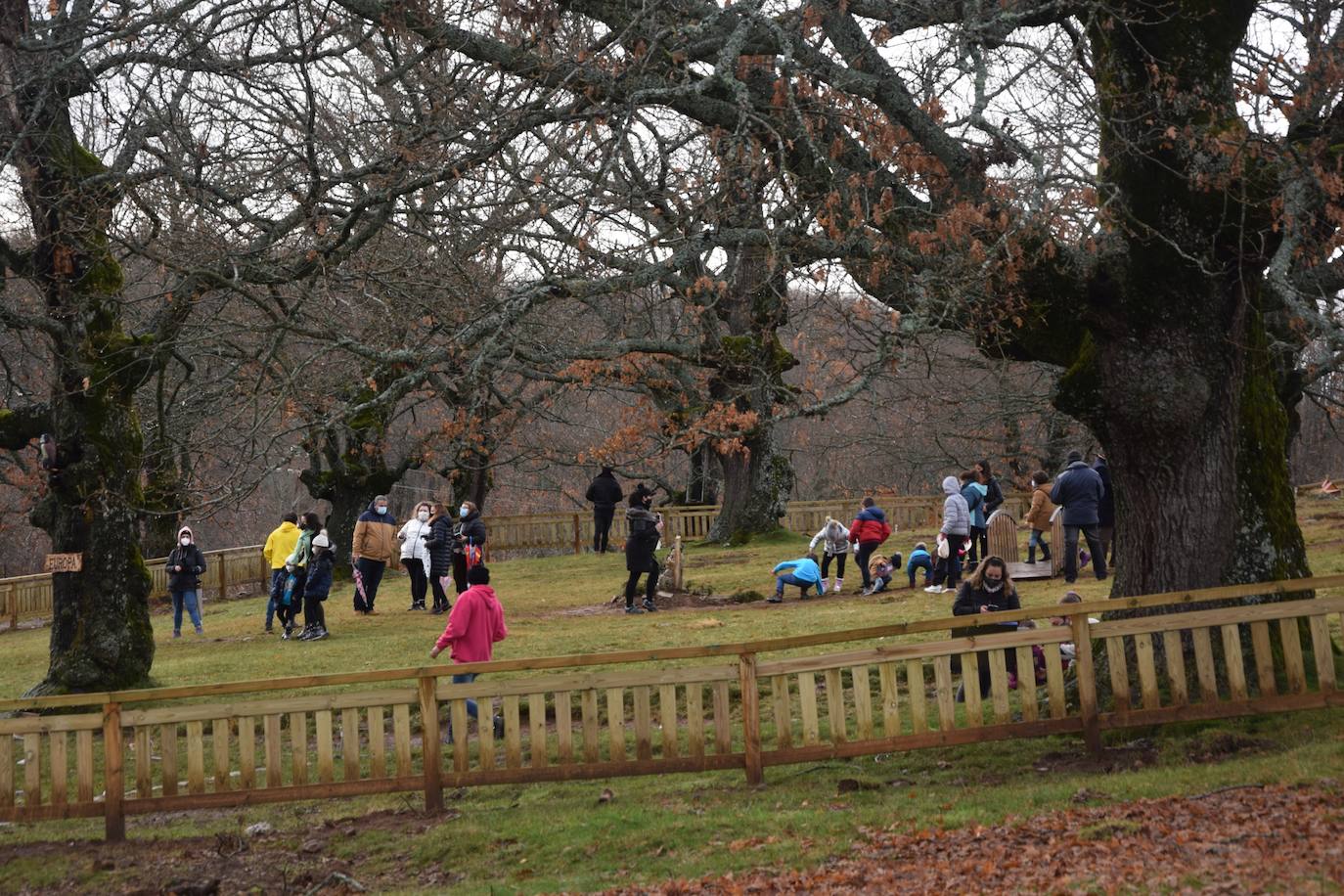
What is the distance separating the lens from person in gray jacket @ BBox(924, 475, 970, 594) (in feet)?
57.6

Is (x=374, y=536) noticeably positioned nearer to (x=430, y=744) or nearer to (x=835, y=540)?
→ (x=835, y=540)

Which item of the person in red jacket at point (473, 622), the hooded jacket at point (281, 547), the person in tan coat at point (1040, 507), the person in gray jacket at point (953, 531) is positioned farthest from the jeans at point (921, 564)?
the person in red jacket at point (473, 622)

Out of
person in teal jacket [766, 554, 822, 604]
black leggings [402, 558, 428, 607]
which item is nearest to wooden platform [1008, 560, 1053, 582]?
person in teal jacket [766, 554, 822, 604]

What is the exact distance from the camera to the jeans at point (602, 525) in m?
29.1

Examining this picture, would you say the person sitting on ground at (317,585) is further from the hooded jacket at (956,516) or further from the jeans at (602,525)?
the jeans at (602,525)

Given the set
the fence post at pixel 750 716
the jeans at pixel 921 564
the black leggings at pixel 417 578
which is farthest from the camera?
the black leggings at pixel 417 578

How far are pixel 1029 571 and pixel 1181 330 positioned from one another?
811 centimetres

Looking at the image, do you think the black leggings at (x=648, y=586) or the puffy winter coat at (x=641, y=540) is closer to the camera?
the puffy winter coat at (x=641, y=540)

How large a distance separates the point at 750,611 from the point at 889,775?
7973 millimetres

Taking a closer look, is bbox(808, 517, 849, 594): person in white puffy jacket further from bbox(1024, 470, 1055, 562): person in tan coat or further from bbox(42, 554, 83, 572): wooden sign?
bbox(42, 554, 83, 572): wooden sign

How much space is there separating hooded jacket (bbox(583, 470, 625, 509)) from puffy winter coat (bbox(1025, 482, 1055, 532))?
11.5 metres

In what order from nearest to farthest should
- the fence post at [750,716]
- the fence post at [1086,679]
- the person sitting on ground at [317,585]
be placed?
1. the fence post at [750,716]
2. the fence post at [1086,679]
3. the person sitting on ground at [317,585]

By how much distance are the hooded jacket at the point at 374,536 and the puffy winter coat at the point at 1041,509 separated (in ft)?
30.3

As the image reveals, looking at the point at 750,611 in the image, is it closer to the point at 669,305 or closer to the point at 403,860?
the point at 403,860
